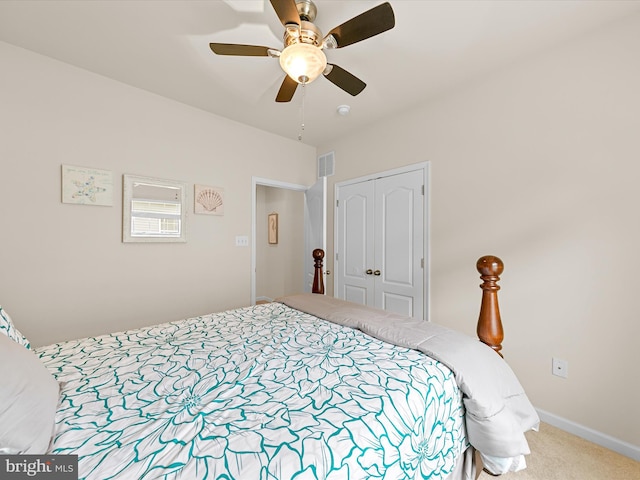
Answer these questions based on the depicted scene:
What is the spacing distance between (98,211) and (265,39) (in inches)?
75.7

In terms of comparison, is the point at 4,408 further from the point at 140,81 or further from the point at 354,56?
the point at 140,81

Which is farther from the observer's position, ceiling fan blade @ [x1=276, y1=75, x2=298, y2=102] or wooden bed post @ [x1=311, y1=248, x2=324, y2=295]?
wooden bed post @ [x1=311, y1=248, x2=324, y2=295]

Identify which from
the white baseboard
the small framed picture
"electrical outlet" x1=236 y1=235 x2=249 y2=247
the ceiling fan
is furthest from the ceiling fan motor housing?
the small framed picture

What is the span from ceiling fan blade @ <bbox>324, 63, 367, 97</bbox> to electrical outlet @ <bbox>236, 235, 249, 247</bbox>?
78.7 inches

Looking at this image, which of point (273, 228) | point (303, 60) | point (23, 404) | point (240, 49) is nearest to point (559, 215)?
point (303, 60)

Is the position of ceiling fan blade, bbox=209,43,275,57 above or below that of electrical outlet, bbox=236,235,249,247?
above

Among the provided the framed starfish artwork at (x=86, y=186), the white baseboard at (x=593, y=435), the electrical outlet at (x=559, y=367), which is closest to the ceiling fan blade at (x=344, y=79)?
the framed starfish artwork at (x=86, y=186)

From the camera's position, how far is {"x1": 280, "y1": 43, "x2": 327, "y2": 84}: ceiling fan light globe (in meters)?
1.46

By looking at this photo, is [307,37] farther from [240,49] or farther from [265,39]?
[265,39]

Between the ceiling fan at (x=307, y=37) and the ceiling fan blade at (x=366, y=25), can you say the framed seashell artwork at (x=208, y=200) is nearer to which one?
the ceiling fan at (x=307, y=37)

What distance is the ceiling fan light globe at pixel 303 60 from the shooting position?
1456 millimetres

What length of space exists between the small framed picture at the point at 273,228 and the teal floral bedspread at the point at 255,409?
376 centimetres

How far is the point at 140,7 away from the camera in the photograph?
1647 mm

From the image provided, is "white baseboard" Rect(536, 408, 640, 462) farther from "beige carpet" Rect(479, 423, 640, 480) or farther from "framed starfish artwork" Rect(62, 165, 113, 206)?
"framed starfish artwork" Rect(62, 165, 113, 206)
